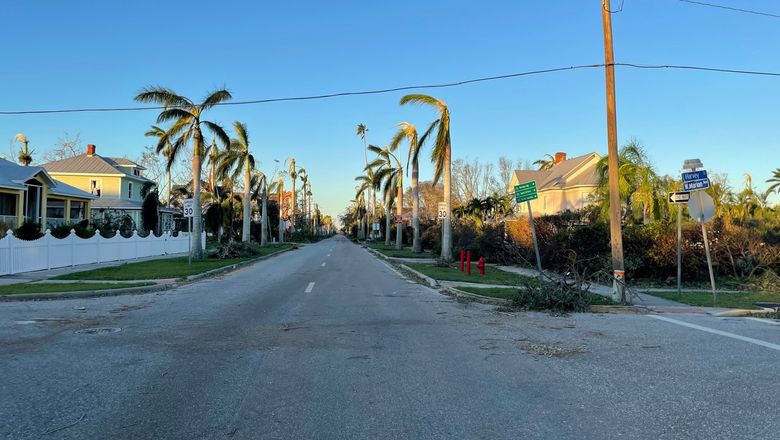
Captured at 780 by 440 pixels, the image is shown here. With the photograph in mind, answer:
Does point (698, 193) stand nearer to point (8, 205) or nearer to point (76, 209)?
point (8, 205)

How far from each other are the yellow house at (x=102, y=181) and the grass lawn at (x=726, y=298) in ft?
145

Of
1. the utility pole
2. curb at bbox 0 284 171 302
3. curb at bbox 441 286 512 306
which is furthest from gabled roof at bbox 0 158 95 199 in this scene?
the utility pole

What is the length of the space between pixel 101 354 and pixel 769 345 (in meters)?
9.68

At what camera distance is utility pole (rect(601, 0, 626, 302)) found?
13766 mm

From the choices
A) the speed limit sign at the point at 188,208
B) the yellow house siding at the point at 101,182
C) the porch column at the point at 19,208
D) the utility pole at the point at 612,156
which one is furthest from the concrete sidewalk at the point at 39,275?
the yellow house siding at the point at 101,182

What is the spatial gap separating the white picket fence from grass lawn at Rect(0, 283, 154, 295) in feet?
12.4

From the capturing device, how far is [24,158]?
1786 inches

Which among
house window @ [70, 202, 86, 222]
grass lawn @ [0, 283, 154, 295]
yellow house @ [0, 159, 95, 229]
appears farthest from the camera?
house window @ [70, 202, 86, 222]

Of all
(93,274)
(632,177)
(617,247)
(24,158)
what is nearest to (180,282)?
(93,274)

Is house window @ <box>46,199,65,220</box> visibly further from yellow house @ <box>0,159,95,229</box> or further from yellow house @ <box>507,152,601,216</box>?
yellow house @ <box>507,152,601,216</box>

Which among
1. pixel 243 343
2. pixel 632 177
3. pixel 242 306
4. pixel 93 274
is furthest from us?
pixel 632 177

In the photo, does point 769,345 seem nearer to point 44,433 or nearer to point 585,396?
point 585,396

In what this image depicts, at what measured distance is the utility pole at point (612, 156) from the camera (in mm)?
13766

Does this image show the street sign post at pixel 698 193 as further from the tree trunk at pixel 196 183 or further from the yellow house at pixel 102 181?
the yellow house at pixel 102 181
